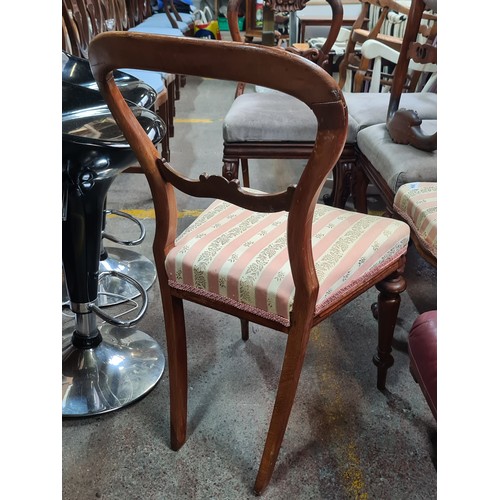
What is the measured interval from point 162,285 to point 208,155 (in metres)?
2.34

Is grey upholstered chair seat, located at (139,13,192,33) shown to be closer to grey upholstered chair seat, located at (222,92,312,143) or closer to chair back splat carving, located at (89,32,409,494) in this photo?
grey upholstered chair seat, located at (222,92,312,143)

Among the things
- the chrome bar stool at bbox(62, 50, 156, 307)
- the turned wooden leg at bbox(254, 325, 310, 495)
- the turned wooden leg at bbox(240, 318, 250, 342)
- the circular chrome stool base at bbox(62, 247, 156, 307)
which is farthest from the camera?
the circular chrome stool base at bbox(62, 247, 156, 307)

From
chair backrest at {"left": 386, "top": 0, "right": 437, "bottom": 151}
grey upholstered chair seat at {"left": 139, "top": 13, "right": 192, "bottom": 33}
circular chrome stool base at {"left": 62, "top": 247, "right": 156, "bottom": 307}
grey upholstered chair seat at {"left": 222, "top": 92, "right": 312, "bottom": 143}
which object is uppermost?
chair backrest at {"left": 386, "top": 0, "right": 437, "bottom": 151}

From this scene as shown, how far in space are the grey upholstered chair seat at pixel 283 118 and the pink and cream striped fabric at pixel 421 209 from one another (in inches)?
19.4

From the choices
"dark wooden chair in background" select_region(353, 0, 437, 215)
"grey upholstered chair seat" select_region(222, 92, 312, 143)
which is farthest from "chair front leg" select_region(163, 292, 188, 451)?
"grey upholstered chair seat" select_region(222, 92, 312, 143)

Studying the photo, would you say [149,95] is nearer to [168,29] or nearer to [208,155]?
[208,155]

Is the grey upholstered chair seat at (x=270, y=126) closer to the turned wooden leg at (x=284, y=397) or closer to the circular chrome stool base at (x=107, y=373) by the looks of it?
the circular chrome stool base at (x=107, y=373)

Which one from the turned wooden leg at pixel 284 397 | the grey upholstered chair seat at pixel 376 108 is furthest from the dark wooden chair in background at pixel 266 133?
the turned wooden leg at pixel 284 397

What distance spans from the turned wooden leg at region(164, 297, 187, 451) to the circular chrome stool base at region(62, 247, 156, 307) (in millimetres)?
639

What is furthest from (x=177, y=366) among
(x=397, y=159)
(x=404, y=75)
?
(x=404, y=75)

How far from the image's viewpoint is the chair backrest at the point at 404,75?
5.42 ft

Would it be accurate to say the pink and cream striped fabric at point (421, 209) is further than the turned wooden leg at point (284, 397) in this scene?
Yes

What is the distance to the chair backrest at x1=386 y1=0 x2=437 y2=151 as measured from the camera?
165cm

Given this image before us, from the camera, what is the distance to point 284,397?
1.06 meters
